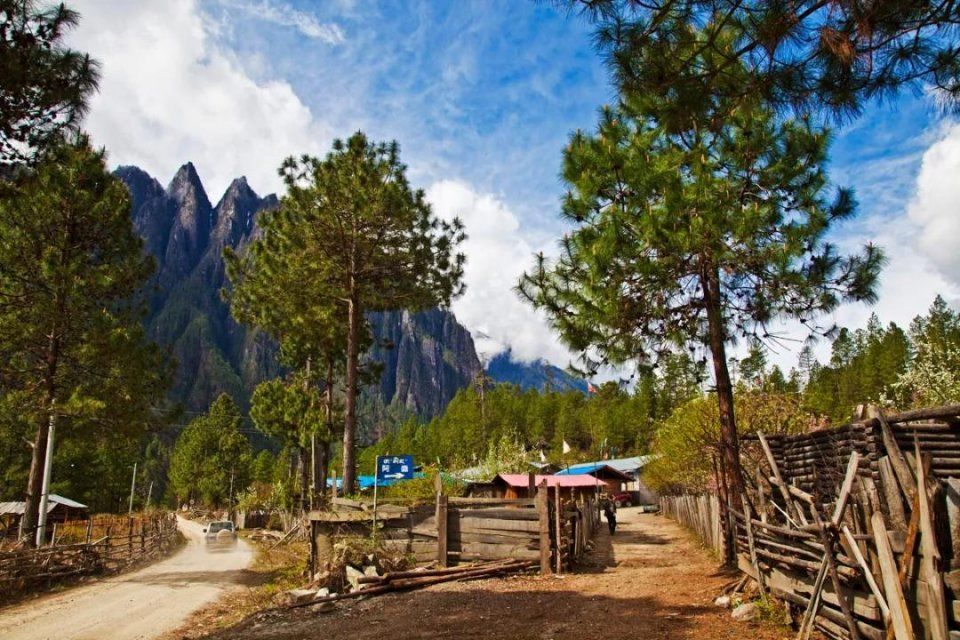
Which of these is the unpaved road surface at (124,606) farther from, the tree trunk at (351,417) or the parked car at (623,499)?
the parked car at (623,499)

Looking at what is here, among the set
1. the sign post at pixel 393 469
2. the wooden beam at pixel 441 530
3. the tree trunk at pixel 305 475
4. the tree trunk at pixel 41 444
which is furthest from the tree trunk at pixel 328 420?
the wooden beam at pixel 441 530

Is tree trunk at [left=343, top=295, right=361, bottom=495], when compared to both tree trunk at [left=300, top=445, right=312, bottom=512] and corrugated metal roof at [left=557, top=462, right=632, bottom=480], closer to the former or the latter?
tree trunk at [left=300, top=445, right=312, bottom=512]

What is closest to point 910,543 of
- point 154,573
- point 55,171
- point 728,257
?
point 728,257

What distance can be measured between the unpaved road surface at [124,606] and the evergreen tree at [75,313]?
3557mm

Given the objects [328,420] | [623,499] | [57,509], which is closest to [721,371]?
[328,420]

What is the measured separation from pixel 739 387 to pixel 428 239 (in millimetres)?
11710

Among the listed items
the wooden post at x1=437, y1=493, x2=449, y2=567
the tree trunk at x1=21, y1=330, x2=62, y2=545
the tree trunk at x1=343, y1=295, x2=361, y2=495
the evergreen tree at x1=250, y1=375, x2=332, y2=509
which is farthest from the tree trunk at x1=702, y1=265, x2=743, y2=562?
the evergreen tree at x1=250, y1=375, x2=332, y2=509

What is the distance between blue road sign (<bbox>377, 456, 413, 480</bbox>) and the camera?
14.7 metres

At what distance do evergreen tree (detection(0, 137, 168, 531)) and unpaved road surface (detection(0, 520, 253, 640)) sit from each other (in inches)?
140

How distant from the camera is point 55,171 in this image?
16.6 metres

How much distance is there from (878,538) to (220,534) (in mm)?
39731

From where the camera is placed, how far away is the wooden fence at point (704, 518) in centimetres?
1491

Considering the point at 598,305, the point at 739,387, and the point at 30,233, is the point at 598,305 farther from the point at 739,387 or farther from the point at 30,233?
the point at 30,233

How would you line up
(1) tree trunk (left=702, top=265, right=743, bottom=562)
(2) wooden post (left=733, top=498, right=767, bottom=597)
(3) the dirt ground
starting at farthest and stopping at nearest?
(1) tree trunk (left=702, top=265, right=743, bottom=562) < (2) wooden post (left=733, top=498, right=767, bottom=597) < (3) the dirt ground
